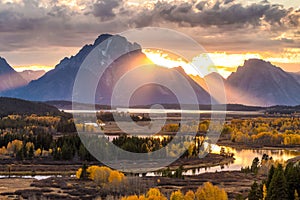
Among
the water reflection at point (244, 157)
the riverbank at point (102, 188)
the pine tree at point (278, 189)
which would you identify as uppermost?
the pine tree at point (278, 189)

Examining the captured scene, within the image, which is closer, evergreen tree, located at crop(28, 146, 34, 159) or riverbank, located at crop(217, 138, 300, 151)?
evergreen tree, located at crop(28, 146, 34, 159)

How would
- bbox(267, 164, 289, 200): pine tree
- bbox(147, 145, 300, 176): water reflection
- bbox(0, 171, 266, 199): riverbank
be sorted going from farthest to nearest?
bbox(147, 145, 300, 176): water reflection
bbox(0, 171, 266, 199): riverbank
bbox(267, 164, 289, 200): pine tree

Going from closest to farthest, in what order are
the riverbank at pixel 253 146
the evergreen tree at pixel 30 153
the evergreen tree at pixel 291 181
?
1. the evergreen tree at pixel 291 181
2. the evergreen tree at pixel 30 153
3. the riverbank at pixel 253 146

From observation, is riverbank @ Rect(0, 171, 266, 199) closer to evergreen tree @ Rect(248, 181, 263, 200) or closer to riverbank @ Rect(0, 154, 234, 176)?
riverbank @ Rect(0, 154, 234, 176)

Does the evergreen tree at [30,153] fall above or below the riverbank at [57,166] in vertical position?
above

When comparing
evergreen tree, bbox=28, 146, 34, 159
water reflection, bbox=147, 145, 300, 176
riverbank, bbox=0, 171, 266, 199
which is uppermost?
evergreen tree, bbox=28, 146, 34, 159

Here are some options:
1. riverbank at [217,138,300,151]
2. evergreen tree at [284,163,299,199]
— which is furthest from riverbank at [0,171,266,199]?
riverbank at [217,138,300,151]

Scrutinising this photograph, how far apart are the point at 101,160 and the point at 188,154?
2294 cm

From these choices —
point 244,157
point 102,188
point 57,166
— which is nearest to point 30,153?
point 57,166

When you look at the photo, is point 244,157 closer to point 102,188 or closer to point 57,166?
point 57,166

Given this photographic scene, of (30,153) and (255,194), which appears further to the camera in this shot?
(30,153)

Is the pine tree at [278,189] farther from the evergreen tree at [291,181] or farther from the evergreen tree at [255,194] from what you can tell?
the evergreen tree at [255,194]

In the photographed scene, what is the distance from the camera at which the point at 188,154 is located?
4904 inches

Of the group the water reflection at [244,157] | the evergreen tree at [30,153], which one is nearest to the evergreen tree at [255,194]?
the water reflection at [244,157]
